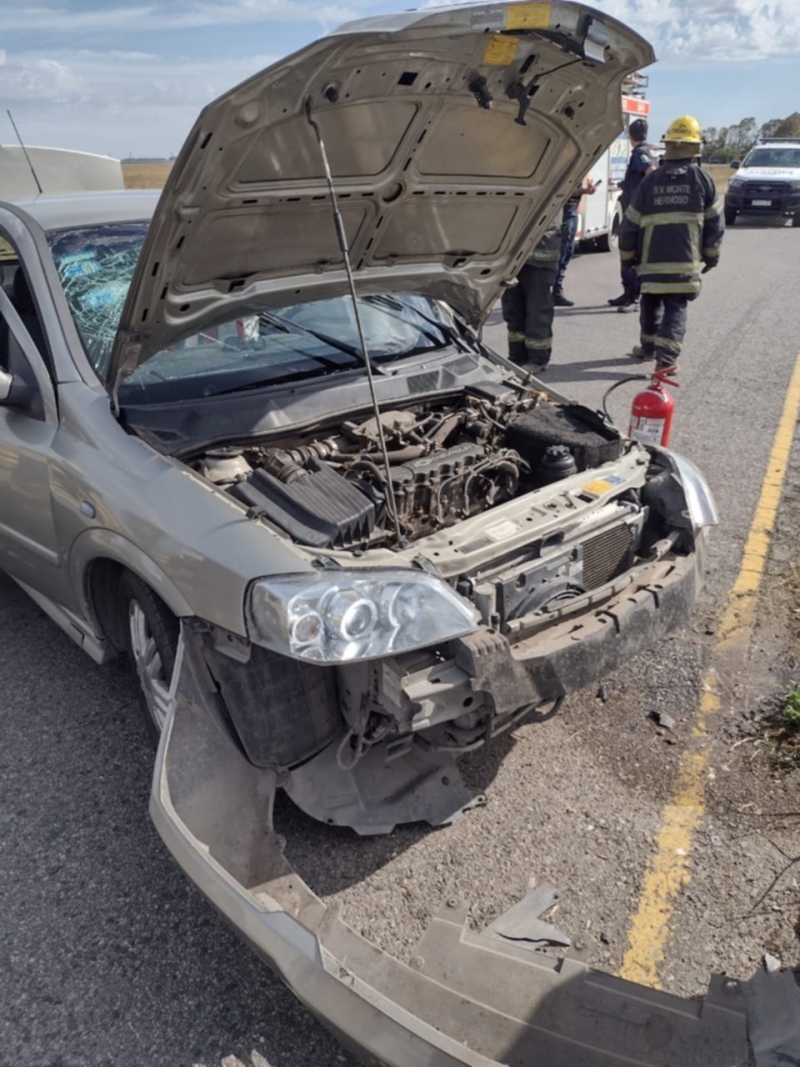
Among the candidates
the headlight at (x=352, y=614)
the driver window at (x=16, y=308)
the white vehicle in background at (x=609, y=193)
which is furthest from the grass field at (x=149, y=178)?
the white vehicle in background at (x=609, y=193)

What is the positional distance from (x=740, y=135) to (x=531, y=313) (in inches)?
2761

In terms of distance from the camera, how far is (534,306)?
23.5ft

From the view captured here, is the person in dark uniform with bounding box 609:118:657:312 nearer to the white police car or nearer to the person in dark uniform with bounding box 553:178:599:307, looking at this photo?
the person in dark uniform with bounding box 553:178:599:307

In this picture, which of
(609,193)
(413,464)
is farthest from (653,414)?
(609,193)

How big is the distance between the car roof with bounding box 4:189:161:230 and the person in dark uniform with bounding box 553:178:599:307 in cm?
514

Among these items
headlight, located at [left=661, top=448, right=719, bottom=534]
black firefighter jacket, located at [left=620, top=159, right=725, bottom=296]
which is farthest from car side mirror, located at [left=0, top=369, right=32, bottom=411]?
black firefighter jacket, located at [left=620, top=159, right=725, bottom=296]

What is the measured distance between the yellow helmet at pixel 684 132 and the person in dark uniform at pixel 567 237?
1389 mm

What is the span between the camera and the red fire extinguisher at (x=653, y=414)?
4.53m

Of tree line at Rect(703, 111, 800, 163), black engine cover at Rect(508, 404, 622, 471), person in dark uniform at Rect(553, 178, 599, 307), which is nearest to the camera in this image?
black engine cover at Rect(508, 404, 622, 471)

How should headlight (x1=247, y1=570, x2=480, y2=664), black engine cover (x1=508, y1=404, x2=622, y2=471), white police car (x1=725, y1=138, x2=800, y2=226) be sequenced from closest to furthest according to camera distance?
headlight (x1=247, y1=570, x2=480, y2=664)
black engine cover (x1=508, y1=404, x2=622, y2=471)
white police car (x1=725, y1=138, x2=800, y2=226)

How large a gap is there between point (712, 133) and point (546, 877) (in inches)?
2951

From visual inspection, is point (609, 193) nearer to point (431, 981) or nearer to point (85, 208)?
point (85, 208)

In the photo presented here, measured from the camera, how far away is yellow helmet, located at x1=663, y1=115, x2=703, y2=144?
21.6ft

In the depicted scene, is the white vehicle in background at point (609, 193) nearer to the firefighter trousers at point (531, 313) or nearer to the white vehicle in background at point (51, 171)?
the firefighter trousers at point (531, 313)
